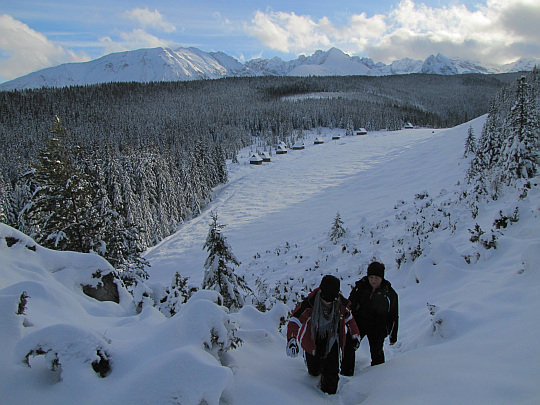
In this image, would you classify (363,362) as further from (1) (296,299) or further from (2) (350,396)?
(1) (296,299)

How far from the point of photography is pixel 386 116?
10950cm

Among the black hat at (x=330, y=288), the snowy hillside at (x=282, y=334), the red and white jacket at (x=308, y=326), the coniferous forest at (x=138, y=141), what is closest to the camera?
the snowy hillside at (x=282, y=334)

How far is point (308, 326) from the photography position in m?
4.05

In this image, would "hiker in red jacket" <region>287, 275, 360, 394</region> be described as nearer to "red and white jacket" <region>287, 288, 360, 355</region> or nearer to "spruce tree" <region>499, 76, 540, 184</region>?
"red and white jacket" <region>287, 288, 360, 355</region>

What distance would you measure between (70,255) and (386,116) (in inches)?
4674

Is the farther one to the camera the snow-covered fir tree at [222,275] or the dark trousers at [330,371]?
the snow-covered fir tree at [222,275]

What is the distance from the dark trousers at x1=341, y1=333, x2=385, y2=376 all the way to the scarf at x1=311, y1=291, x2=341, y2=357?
17.2 inches

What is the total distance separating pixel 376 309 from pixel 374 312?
0.24 feet

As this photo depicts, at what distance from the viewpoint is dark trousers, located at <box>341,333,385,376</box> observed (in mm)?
4262

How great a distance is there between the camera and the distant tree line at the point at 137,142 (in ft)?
42.0

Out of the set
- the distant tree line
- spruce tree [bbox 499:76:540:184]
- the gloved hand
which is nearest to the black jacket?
the gloved hand

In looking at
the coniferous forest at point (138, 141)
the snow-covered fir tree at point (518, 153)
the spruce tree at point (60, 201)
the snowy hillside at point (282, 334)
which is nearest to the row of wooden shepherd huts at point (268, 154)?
the coniferous forest at point (138, 141)

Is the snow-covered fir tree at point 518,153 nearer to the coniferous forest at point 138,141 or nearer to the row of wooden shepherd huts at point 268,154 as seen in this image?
the coniferous forest at point 138,141

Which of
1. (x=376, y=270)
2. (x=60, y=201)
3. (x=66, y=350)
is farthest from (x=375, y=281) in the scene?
(x=60, y=201)
